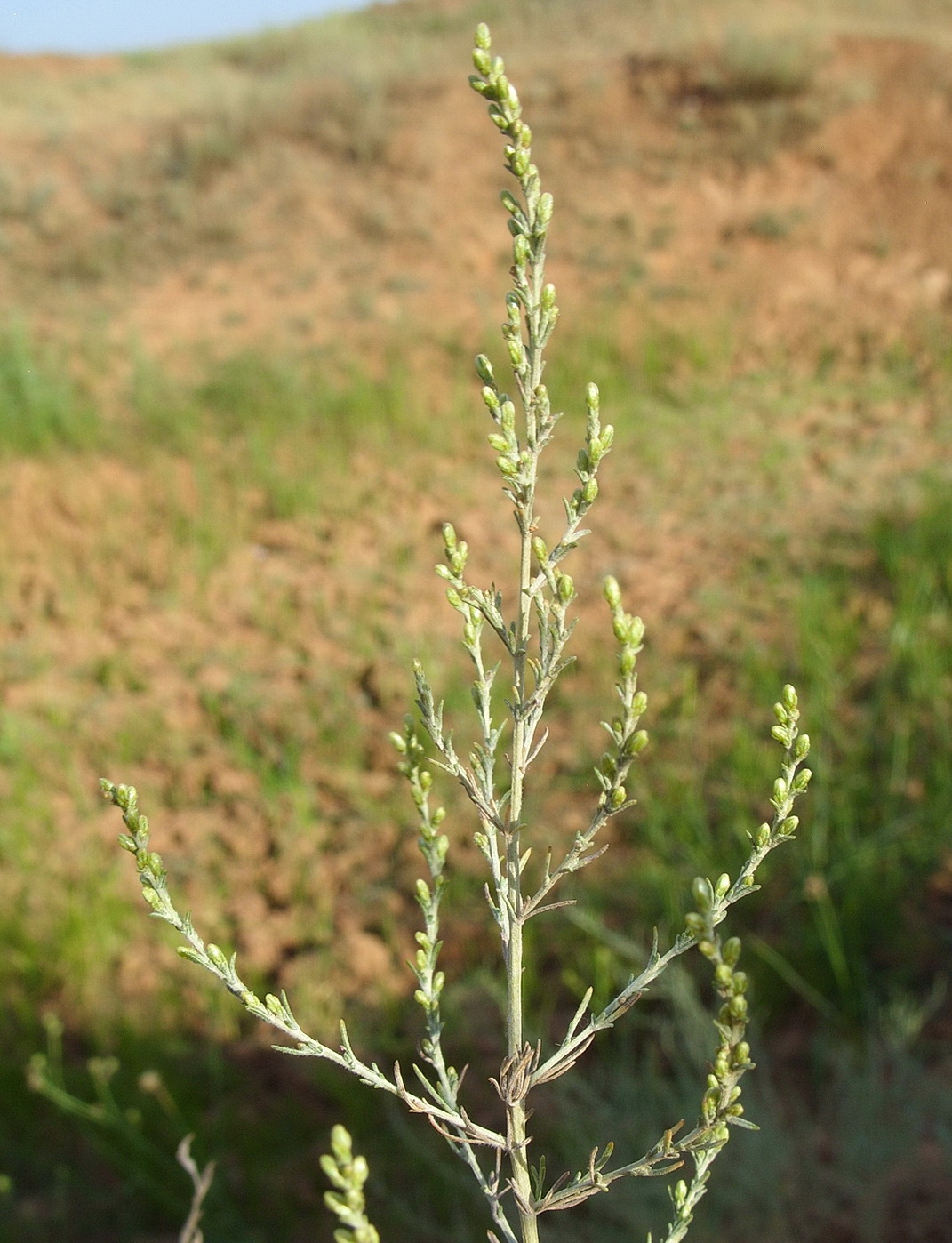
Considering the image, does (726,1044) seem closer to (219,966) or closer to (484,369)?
(219,966)

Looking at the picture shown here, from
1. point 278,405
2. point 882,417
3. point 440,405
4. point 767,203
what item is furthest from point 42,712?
point 767,203

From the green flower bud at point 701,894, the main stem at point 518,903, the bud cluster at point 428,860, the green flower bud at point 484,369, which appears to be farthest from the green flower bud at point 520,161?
the green flower bud at point 701,894

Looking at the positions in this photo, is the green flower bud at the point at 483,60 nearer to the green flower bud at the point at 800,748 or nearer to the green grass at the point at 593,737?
the green flower bud at the point at 800,748

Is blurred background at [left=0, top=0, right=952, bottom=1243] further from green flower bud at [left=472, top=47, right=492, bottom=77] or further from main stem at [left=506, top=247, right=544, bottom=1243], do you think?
green flower bud at [left=472, top=47, right=492, bottom=77]

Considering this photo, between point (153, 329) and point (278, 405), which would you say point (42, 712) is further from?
point (153, 329)

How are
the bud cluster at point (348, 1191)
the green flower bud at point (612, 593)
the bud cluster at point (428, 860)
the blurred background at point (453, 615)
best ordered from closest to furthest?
the bud cluster at point (348, 1191) < the green flower bud at point (612, 593) < the bud cluster at point (428, 860) < the blurred background at point (453, 615)

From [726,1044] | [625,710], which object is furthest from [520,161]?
[726,1044]

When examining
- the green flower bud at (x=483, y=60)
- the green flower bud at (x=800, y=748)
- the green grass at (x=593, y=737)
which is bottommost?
the green grass at (x=593, y=737)

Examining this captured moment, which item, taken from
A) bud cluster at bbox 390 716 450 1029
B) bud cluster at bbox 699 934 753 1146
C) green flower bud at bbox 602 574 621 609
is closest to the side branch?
bud cluster at bbox 390 716 450 1029
